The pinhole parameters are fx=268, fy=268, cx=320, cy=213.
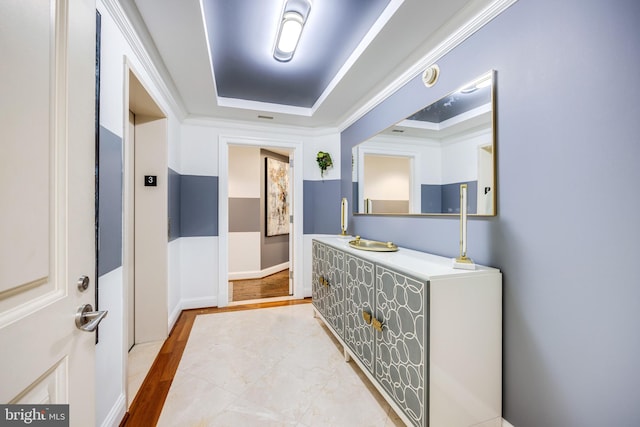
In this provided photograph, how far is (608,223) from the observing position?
1033 mm

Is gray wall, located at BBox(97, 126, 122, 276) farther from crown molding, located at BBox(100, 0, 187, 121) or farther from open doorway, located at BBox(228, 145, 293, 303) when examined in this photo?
open doorway, located at BBox(228, 145, 293, 303)

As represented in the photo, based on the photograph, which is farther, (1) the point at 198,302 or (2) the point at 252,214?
(2) the point at 252,214

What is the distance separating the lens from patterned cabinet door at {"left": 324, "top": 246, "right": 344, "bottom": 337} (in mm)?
2178

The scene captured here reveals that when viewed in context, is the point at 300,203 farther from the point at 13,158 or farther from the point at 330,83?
the point at 13,158

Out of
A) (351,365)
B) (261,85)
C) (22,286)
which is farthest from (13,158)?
(261,85)

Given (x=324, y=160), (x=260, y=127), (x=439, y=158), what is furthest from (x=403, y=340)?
(x=260, y=127)

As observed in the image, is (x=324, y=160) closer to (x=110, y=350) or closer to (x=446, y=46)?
(x=446, y=46)

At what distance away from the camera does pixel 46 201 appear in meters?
0.63

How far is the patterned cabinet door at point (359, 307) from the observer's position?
1728 mm

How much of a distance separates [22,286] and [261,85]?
2.57 meters

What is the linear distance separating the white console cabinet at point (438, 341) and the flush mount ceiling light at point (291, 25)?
5.33ft

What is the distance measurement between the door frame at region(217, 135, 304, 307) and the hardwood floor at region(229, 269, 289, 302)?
387 mm

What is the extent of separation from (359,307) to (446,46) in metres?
1.83

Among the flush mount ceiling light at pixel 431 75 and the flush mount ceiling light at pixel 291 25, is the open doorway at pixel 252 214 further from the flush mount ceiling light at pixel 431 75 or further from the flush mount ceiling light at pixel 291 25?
the flush mount ceiling light at pixel 431 75
